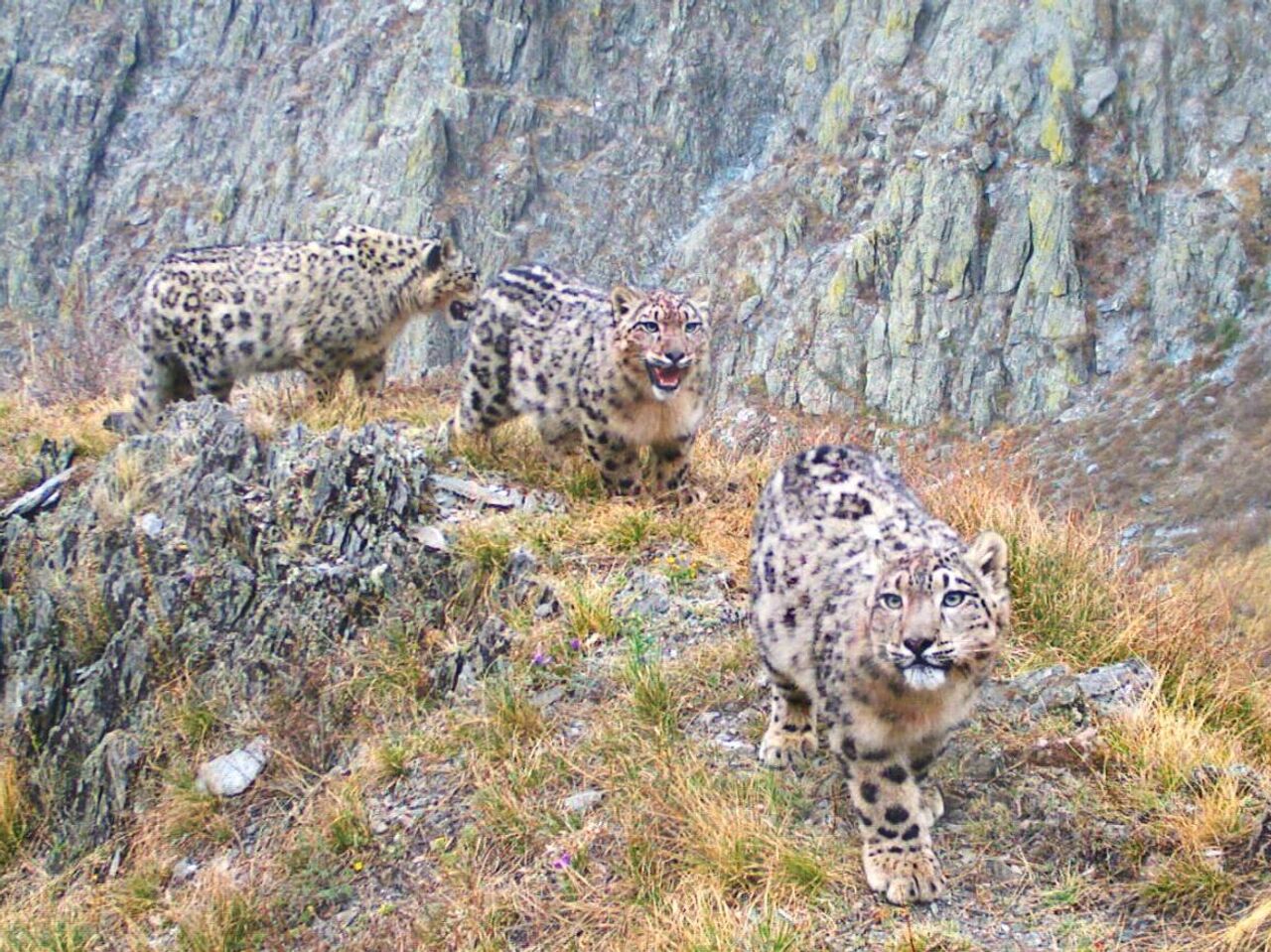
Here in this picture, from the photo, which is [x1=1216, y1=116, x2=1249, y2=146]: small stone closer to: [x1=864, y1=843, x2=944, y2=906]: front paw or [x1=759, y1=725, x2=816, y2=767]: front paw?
[x1=759, y1=725, x2=816, y2=767]: front paw

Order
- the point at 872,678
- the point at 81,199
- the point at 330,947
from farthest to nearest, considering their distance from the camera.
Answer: the point at 81,199 < the point at 330,947 < the point at 872,678

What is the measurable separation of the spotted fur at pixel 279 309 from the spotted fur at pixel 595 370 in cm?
169

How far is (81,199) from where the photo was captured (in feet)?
341

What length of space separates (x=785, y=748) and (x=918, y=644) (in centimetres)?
176

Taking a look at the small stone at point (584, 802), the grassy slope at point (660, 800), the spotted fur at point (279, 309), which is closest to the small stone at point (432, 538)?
the grassy slope at point (660, 800)

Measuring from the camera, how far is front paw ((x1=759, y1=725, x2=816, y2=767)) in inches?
285

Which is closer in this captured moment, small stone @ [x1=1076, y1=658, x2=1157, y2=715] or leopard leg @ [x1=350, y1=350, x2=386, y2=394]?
small stone @ [x1=1076, y1=658, x2=1157, y2=715]

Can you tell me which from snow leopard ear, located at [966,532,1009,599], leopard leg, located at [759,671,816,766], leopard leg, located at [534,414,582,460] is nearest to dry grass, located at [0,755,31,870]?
leopard leg, located at [534,414,582,460]

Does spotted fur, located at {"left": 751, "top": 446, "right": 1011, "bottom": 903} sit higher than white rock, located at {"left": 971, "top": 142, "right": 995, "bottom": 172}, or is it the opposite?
white rock, located at {"left": 971, "top": 142, "right": 995, "bottom": 172}

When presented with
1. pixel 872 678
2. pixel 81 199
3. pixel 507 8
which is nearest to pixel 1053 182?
pixel 507 8

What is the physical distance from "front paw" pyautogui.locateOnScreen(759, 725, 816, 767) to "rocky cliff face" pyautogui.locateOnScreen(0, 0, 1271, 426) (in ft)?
241

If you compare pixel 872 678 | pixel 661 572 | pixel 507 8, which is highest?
pixel 507 8

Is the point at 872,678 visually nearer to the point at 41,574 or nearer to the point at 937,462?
the point at 937,462

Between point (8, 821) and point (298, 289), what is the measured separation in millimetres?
5712
